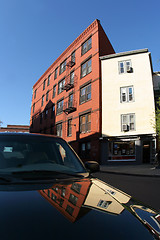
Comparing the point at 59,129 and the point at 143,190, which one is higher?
the point at 59,129

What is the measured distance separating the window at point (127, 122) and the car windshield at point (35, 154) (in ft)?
55.5

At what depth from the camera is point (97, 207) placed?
120 cm

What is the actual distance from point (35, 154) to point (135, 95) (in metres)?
18.4

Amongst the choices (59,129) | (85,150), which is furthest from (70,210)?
(59,129)

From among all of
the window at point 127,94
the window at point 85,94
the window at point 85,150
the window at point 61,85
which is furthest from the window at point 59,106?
the window at point 127,94

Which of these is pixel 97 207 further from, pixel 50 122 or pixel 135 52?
pixel 50 122

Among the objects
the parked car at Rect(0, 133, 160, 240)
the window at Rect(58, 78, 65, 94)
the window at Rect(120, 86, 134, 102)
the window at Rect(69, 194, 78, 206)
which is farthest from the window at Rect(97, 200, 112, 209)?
the window at Rect(58, 78, 65, 94)

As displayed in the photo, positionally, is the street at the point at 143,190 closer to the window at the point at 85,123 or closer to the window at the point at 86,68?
the window at the point at 85,123

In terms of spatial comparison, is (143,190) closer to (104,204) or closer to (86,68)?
(104,204)

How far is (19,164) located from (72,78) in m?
25.1

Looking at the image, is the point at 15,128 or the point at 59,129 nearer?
the point at 59,129

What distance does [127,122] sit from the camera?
1900 cm

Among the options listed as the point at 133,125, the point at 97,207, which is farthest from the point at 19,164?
the point at 133,125

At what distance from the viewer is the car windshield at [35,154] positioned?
196 cm
